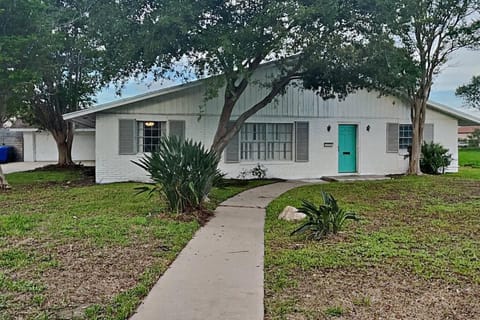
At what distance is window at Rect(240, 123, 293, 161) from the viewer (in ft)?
49.9

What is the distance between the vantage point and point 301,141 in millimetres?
15734

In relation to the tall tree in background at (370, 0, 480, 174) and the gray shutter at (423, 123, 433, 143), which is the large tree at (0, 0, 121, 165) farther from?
the gray shutter at (423, 123, 433, 143)

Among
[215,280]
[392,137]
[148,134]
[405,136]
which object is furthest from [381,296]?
[405,136]

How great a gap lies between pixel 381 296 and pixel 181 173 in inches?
181

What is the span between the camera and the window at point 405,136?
17062 mm

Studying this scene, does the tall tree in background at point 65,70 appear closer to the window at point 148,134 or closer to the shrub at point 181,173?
the window at point 148,134

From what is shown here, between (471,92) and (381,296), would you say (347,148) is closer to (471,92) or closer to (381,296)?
(381,296)

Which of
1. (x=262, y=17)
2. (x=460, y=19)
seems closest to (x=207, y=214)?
(x=262, y=17)

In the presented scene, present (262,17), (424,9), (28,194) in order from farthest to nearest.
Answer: (424,9) → (28,194) → (262,17)

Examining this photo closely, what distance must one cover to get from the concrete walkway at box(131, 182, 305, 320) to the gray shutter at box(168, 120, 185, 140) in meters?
7.30

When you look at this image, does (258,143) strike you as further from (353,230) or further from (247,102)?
(353,230)

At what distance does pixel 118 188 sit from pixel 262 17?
19.6ft

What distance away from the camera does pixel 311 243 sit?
594 centimetres

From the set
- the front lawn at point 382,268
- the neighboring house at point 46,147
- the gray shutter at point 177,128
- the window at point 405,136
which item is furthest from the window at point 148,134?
the neighboring house at point 46,147
